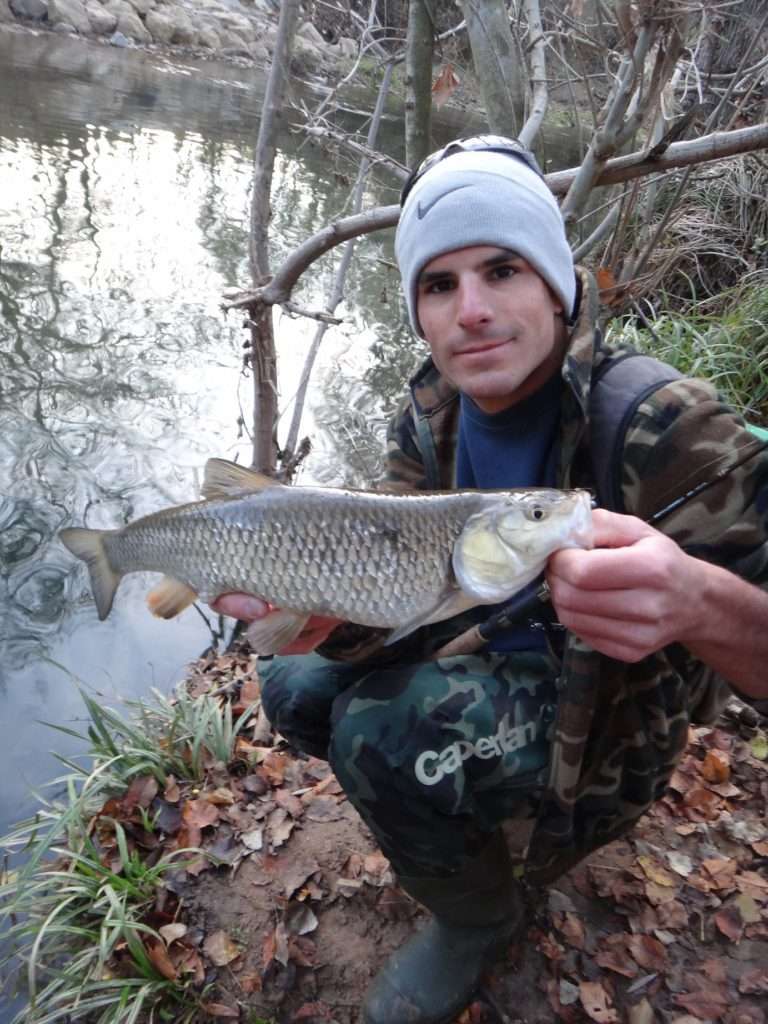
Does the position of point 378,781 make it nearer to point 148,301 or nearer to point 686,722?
point 686,722

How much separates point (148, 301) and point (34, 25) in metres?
20.6

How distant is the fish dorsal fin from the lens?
1989mm

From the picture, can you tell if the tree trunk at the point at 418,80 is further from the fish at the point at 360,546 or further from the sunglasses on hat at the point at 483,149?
the fish at the point at 360,546

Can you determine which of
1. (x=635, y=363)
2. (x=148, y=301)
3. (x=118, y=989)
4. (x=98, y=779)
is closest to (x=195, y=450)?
(x=148, y=301)

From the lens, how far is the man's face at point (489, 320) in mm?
1812

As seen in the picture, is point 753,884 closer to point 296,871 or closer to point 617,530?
point 296,871

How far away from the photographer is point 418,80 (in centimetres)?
385

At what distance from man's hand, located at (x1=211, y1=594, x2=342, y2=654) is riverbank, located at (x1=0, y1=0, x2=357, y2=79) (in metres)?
24.2

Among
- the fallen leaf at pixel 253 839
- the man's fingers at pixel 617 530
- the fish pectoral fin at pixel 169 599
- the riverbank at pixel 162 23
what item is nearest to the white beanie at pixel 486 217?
the man's fingers at pixel 617 530

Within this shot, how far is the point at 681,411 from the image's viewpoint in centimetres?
165

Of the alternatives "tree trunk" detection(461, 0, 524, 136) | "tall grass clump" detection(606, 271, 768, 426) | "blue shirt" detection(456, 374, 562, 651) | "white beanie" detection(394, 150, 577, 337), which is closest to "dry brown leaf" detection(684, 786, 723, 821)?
"blue shirt" detection(456, 374, 562, 651)

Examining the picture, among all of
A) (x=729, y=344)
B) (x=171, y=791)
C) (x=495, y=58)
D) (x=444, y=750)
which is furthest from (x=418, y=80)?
(x=171, y=791)

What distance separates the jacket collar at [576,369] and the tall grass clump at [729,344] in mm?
2725

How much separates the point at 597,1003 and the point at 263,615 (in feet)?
4.65
